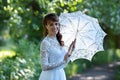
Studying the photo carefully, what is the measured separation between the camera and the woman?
6.04 metres

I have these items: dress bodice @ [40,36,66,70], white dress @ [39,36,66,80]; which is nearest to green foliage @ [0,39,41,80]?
white dress @ [39,36,66,80]

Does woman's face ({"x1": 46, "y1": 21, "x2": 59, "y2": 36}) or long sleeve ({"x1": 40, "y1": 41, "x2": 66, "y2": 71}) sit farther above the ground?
woman's face ({"x1": 46, "y1": 21, "x2": 59, "y2": 36})

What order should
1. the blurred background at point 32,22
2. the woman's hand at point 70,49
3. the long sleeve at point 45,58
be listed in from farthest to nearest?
the blurred background at point 32,22 < the woman's hand at point 70,49 < the long sleeve at point 45,58

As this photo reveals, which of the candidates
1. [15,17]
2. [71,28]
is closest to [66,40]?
[71,28]

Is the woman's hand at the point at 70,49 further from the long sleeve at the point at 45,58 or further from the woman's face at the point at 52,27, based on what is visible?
the woman's face at the point at 52,27

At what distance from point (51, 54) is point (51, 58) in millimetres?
64

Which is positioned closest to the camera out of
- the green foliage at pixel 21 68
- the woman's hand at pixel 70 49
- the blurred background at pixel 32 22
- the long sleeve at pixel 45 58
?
the long sleeve at pixel 45 58

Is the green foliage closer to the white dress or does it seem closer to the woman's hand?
the white dress

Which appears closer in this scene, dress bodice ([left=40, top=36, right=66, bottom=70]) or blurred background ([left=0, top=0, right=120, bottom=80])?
dress bodice ([left=40, top=36, right=66, bottom=70])

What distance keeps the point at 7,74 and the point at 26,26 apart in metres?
6.85

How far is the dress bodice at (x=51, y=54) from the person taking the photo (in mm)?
6016

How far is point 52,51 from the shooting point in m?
6.10

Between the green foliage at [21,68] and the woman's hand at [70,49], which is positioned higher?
the woman's hand at [70,49]

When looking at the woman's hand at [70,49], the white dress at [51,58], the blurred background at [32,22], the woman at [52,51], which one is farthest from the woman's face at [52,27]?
the blurred background at [32,22]
